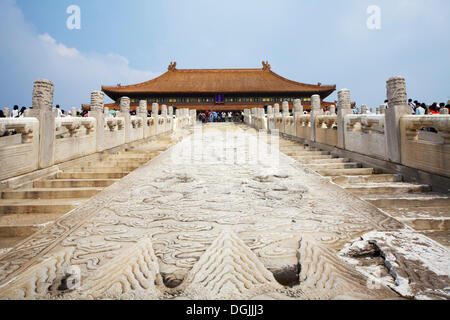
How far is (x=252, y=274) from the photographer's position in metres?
1.57

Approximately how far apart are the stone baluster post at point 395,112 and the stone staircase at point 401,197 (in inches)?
18.5

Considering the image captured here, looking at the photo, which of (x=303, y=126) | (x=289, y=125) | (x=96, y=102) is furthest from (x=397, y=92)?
(x=96, y=102)

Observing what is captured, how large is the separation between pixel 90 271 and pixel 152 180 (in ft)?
8.17

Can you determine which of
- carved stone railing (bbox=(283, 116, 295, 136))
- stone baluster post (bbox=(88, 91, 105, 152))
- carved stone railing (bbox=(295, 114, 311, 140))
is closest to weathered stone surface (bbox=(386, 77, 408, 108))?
carved stone railing (bbox=(295, 114, 311, 140))

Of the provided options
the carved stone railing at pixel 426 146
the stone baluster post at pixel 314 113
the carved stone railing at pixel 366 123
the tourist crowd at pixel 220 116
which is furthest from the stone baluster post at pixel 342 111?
the tourist crowd at pixel 220 116

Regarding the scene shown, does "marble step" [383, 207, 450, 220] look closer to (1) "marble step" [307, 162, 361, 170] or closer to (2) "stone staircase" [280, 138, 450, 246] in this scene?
(2) "stone staircase" [280, 138, 450, 246]

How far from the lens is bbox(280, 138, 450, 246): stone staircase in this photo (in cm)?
244

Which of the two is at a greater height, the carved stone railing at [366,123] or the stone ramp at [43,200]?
the carved stone railing at [366,123]

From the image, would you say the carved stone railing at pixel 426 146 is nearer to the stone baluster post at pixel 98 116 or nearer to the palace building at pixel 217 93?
the stone baluster post at pixel 98 116

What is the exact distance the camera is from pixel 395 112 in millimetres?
4312

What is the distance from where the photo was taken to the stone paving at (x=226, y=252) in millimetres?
1439

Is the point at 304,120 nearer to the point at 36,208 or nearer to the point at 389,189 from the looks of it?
the point at 389,189
